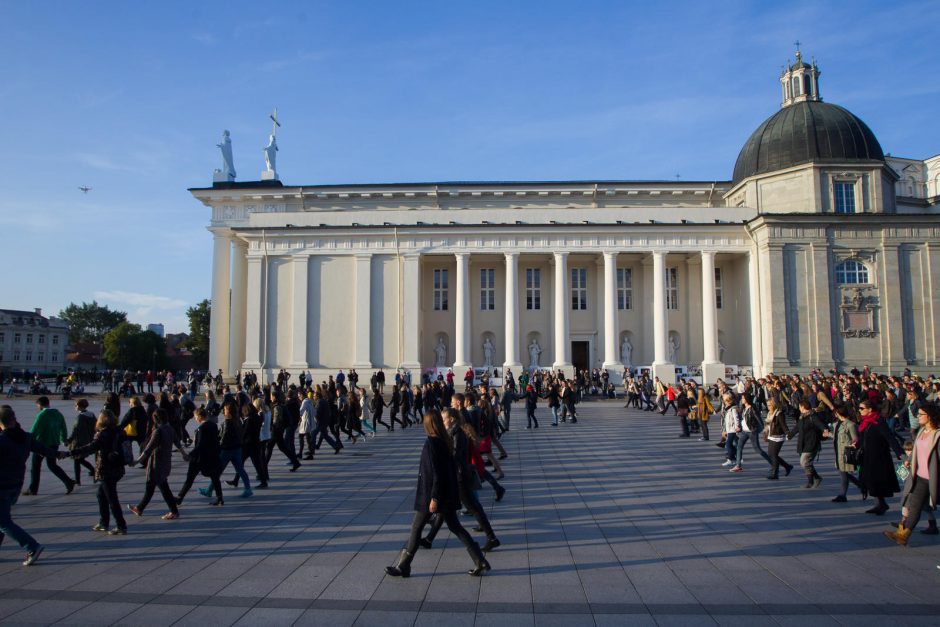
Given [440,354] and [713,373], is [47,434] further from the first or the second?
[713,373]

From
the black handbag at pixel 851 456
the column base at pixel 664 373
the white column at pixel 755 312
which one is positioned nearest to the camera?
the black handbag at pixel 851 456

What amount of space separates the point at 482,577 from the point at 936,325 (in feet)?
130

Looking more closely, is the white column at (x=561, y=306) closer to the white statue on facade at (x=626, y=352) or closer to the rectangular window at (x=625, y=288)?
the white statue on facade at (x=626, y=352)

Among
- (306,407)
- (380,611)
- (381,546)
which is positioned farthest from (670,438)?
(380,611)

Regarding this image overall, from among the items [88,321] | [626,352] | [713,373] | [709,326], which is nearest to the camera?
[713,373]

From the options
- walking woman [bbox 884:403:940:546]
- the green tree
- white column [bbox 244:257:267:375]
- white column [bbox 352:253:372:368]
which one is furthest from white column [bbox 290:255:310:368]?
the green tree

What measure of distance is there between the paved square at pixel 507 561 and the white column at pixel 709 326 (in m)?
26.3

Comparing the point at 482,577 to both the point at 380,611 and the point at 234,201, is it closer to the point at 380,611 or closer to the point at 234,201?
the point at 380,611

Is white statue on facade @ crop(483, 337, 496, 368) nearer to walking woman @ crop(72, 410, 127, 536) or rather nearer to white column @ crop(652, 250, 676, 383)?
white column @ crop(652, 250, 676, 383)

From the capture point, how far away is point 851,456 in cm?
934

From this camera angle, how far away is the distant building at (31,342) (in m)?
89.9

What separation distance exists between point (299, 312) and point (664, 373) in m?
22.2

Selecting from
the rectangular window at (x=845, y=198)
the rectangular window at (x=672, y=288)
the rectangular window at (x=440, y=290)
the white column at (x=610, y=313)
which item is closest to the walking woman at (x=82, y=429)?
the white column at (x=610, y=313)

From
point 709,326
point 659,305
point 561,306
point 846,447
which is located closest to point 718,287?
point 709,326
